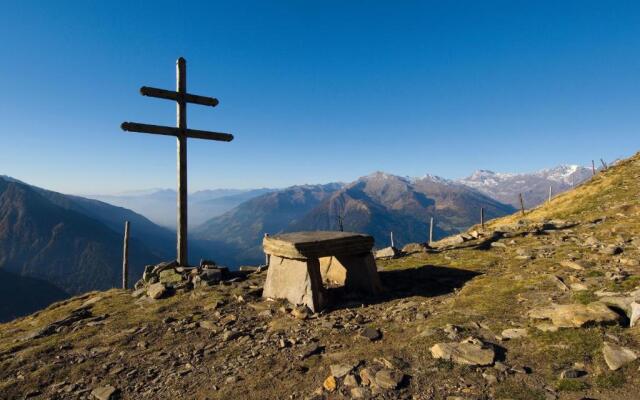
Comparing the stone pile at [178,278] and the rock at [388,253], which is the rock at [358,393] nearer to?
the stone pile at [178,278]

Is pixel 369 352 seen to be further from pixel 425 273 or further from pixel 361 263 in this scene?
pixel 425 273

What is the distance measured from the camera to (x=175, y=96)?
47.7ft

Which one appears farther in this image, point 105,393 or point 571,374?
point 105,393

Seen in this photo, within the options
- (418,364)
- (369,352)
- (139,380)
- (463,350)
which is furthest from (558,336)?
(139,380)

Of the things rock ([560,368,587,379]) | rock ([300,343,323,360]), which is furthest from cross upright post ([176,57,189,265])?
rock ([560,368,587,379])

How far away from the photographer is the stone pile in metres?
12.2

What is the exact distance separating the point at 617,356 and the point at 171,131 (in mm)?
14670

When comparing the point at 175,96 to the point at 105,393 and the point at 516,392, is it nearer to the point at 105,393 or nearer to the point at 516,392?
the point at 105,393

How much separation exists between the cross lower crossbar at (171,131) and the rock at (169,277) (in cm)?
534

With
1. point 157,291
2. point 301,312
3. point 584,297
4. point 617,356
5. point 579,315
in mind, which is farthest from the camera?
point 157,291

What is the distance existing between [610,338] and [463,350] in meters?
2.29

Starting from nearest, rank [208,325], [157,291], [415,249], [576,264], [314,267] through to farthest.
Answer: [208,325], [314,267], [576,264], [157,291], [415,249]

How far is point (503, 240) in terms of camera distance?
16.3m

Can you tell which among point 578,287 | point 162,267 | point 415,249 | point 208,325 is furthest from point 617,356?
point 162,267
